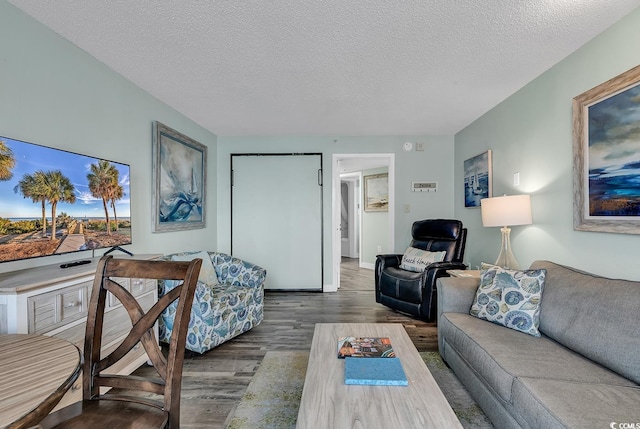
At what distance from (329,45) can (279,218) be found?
9.39 ft

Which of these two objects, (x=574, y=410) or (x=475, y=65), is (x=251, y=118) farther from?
(x=574, y=410)

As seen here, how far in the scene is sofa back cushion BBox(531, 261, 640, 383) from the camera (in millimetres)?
1404

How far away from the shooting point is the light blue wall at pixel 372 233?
5984 millimetres

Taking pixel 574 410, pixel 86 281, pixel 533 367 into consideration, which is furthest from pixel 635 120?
pixel 86 281

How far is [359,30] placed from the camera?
1.91 meters

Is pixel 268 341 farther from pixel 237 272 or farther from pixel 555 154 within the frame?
pixel 555 154

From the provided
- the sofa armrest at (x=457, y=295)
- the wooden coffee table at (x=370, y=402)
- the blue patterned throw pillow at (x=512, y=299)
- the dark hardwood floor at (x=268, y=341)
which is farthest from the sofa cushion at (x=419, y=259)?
the wooden coffee table at (x=370, y=402)

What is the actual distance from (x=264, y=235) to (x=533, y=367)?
3672mm

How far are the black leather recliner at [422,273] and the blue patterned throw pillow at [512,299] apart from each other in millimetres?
992

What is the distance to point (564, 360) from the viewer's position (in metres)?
1.52

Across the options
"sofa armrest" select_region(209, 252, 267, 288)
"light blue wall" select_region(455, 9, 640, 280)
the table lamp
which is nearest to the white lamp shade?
the table lamp

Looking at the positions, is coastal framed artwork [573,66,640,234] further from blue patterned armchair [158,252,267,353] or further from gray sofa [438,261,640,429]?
blue patterned armchair [158,252,267,353]

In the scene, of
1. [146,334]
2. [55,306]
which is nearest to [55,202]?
[55,306]
